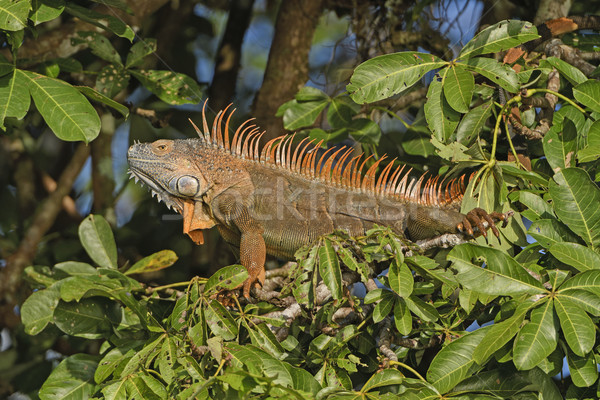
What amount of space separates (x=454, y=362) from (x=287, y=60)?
11.9 feet

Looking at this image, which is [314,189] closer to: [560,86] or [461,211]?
[461,211]

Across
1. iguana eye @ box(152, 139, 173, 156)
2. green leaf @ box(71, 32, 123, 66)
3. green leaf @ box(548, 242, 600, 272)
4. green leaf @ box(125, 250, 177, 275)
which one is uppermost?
green leaf @ box(71, 32, 123, 66)

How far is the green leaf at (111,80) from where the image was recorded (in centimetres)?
477

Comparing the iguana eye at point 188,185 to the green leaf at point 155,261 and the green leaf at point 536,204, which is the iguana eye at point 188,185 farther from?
the green leaf at point 536,204

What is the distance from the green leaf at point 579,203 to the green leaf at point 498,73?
595 mm

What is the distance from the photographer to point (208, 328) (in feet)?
10.6

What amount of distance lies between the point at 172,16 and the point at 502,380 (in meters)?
5.40

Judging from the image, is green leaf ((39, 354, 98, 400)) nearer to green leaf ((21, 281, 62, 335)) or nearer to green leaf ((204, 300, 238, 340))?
green leaf ((21, 281, 62, 335))

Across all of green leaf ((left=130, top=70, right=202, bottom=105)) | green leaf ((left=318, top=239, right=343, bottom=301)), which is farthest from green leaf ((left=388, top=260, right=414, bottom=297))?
green leaf ((left=130, top=70, right=202, bottom=105))

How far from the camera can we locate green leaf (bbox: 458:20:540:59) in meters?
3.40

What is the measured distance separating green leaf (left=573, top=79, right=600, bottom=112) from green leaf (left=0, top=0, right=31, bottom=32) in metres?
2.72

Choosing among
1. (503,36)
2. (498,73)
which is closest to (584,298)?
(498,73)

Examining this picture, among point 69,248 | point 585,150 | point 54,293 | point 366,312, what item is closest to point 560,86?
point 585,150

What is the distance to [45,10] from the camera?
356 centimetres
